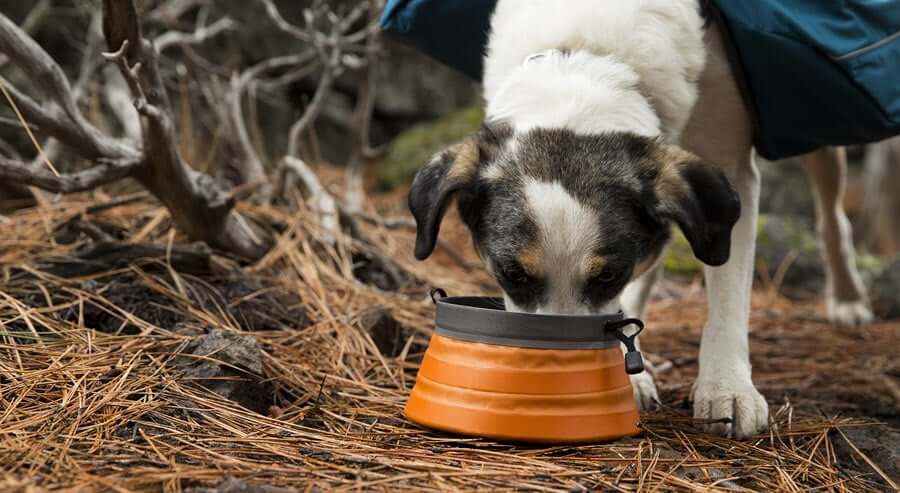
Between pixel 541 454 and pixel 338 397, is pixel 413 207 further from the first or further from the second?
pixel 541 454

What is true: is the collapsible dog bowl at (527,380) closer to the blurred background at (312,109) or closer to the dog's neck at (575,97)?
the dog's neck at (575,97)

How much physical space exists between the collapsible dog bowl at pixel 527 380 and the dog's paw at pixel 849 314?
9.47 ft

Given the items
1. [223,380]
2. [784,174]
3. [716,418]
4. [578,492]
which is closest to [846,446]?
[716,418]

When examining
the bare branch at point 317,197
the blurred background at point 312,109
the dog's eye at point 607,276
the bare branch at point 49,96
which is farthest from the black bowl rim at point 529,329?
the blurred background at point 312,109

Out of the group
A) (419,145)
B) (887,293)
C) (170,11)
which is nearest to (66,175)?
(170,11)

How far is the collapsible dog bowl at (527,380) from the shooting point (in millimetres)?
1899

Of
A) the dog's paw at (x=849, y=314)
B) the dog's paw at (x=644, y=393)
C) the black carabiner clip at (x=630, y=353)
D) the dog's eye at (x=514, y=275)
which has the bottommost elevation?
the dog's paw at (x=849, y=314)

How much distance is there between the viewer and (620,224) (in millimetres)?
2090

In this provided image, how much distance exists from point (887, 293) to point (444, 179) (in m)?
3.69

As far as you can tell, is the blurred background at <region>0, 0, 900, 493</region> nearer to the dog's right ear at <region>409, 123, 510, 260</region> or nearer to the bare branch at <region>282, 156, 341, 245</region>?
the bare branch at <region>282, 156, 341, 245</region>

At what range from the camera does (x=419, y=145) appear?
7.02 m

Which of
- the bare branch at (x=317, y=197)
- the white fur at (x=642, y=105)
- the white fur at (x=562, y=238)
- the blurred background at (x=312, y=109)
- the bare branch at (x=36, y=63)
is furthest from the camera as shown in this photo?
the blurred background at (x=312, y=109)

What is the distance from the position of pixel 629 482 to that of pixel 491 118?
1126mm

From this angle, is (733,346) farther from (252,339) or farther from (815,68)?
(252,339)
